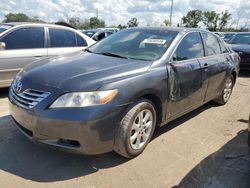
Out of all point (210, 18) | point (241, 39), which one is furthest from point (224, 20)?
point (241, 39)

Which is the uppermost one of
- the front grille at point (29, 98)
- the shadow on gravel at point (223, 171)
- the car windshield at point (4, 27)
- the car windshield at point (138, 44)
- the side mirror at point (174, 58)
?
the car windshield at point (4, 27)

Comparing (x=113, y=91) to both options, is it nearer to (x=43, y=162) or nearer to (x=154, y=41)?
(x=43, y=162)

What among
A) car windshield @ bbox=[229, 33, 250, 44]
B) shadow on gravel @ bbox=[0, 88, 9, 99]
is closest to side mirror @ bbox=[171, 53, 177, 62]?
shadow on gravel @ bbox=[0, 88, 9, 99]

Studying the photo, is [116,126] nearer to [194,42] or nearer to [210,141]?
[210,141]

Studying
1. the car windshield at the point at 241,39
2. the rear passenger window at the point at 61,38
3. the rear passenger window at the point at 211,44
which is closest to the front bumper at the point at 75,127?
the rear passenger window at the point at 211,44

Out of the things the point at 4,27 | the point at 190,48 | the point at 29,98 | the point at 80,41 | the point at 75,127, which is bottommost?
the point at 75,127

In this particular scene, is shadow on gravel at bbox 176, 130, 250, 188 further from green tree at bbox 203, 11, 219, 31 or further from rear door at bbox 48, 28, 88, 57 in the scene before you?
green tree at bbox 203, 11, 219, 31

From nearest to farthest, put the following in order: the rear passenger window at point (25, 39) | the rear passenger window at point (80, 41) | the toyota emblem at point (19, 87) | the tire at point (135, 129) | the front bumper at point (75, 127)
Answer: the front bumper at point (75, 127)
the tire at point (135, 129)
the toyota emblem at point (19, 87)
the rear passenger window at point (25, 39)
the rear passenger window at point (80, 41)

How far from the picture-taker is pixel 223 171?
330 cm

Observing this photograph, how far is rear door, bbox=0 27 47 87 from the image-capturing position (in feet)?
18.2

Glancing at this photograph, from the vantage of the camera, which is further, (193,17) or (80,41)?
(193,17)

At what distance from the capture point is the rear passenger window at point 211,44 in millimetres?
4895

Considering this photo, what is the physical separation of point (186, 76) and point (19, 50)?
3.56 metres

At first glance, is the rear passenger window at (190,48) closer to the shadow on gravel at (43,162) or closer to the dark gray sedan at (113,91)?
the dark gray sedan at (113,91)
